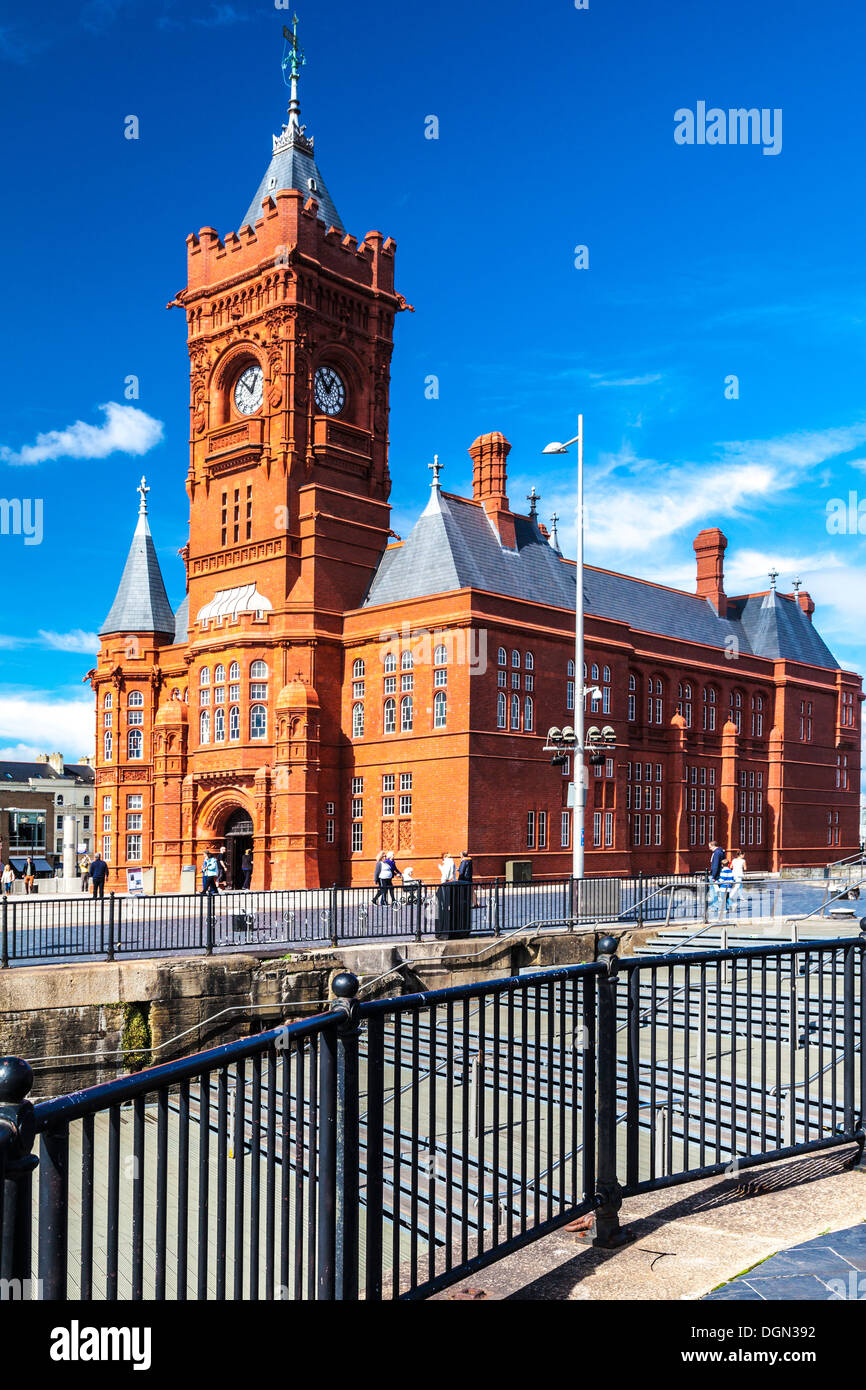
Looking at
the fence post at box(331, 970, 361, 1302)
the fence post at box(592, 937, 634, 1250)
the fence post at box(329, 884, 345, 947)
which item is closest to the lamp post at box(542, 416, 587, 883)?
the fence post at box(329, 884, 345, 947)

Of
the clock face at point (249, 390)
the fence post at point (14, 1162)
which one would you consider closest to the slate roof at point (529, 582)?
the clock face at point (249, 390)

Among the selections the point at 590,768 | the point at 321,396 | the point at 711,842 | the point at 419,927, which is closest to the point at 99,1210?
the point at 419,927

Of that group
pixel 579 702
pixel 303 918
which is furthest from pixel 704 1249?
pixel 579 702

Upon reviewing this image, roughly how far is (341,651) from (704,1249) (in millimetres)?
38817

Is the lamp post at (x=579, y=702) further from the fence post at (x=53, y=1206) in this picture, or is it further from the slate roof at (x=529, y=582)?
the fence post at (x=53, y=1206)

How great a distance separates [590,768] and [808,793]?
20977mm

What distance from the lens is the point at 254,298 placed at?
149 ft

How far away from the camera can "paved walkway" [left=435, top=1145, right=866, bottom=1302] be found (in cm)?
455

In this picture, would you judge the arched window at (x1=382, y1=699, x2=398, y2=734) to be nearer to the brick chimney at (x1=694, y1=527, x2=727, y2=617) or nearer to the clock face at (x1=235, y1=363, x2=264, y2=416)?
the clock face at (x1=235, y1=363, x2=264, y2=416)

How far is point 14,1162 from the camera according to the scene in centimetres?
236

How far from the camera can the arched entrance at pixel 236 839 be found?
142ft

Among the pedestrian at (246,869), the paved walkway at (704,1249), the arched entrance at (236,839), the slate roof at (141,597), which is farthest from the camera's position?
the slate roof at (141,597)

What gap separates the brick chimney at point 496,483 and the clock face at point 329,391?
6.36 m

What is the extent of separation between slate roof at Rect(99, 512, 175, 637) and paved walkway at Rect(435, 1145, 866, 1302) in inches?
1911
